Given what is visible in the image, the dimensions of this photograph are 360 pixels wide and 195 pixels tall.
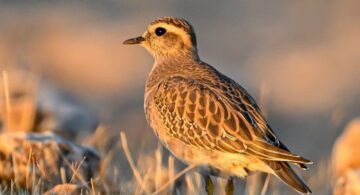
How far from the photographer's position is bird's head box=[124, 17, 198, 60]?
35.2ft

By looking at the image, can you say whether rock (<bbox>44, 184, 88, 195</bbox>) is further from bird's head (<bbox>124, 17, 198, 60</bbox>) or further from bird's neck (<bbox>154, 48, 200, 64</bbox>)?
bird's head (<bbox>124, 17, 198, 60</bbox>)

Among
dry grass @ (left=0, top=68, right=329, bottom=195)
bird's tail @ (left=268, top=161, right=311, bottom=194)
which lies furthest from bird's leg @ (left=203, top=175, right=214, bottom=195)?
bird's tail @ (left=268, top=161, right=311, bottom=194)

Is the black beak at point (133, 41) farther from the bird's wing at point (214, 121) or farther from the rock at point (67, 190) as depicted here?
the rock at point (67, 190)

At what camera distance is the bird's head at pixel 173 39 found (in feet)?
35.2

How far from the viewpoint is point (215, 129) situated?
932 centimetres

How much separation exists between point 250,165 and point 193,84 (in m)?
0.88

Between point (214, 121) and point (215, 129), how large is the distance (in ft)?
0.27

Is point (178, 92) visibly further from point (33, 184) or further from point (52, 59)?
point (52, 59)

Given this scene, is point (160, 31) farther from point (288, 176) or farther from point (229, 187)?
point (288, 176)

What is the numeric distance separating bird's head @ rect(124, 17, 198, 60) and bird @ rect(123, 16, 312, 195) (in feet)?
2.25

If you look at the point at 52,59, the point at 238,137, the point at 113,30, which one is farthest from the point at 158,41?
the point at 113,30

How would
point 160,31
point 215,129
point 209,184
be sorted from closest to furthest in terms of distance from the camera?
point 215,129 < point 209,184 < point 160,31

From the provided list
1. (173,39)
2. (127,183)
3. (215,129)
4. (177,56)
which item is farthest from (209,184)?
(173,39)

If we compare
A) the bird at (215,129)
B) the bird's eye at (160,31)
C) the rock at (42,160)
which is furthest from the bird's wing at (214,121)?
the bird's eye at (160,31)
